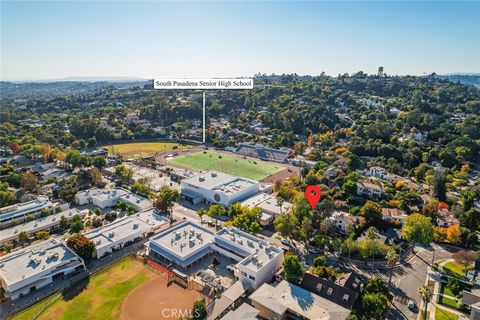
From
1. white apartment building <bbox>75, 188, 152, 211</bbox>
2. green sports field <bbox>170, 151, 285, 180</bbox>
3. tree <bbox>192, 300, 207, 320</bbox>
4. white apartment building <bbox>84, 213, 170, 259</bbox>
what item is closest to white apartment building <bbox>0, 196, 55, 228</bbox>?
white apartment building <bbox>75, 188, 152, 211</bbox>

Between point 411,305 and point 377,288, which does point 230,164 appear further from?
point 411,305

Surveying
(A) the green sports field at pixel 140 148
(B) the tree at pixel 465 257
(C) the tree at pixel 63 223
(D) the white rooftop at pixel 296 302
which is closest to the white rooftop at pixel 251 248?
(D) the white rooftop at pixel 296 302

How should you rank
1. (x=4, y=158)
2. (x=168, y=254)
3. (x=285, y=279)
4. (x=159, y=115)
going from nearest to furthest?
(x=285, y=279)
(x=168, y=254)
(x=4, y=158)
(x=159, y=115)

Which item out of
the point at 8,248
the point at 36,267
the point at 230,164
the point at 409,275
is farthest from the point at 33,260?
the point at 230,164

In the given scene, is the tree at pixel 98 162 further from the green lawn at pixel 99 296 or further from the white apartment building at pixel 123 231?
the green lawn at pixel 99 296

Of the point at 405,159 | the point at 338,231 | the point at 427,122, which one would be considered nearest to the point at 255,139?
the point at 405,159

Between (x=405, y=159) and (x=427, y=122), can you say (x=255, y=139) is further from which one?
(x=427, y=122)
